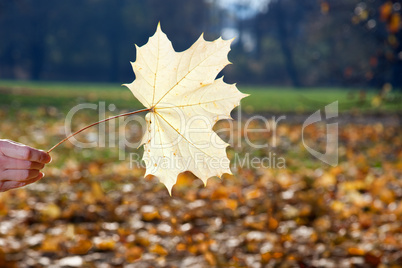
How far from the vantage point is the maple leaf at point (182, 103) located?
86 cm

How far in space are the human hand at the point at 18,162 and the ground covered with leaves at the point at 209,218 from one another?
89 centimetres

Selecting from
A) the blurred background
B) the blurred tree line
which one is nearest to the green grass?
the blurred background

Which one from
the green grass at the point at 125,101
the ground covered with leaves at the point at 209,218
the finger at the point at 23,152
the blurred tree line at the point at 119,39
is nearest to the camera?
the finger at the point at 23,152

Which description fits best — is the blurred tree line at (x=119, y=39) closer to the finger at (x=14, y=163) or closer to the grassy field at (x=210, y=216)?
the grassy field at (x=210, y=216)

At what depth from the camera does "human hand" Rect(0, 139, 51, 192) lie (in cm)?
80

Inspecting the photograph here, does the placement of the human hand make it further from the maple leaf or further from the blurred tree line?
the blurred tree line

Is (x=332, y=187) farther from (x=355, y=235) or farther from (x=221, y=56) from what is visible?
(x=221, y=56)

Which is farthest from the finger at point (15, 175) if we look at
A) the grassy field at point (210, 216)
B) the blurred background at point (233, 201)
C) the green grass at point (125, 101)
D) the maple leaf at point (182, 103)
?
the green grass at point (125, 101)

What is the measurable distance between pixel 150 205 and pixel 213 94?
244cm

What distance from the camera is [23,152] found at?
31.5 inches

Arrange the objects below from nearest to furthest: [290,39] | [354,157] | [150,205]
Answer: [150,205]
[354,157]
[290,39]

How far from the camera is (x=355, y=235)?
2660mm

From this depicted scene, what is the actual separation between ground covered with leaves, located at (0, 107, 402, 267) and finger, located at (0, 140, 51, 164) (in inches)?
36.0

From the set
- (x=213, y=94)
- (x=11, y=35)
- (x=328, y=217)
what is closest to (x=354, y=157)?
(x=328, y=217)
